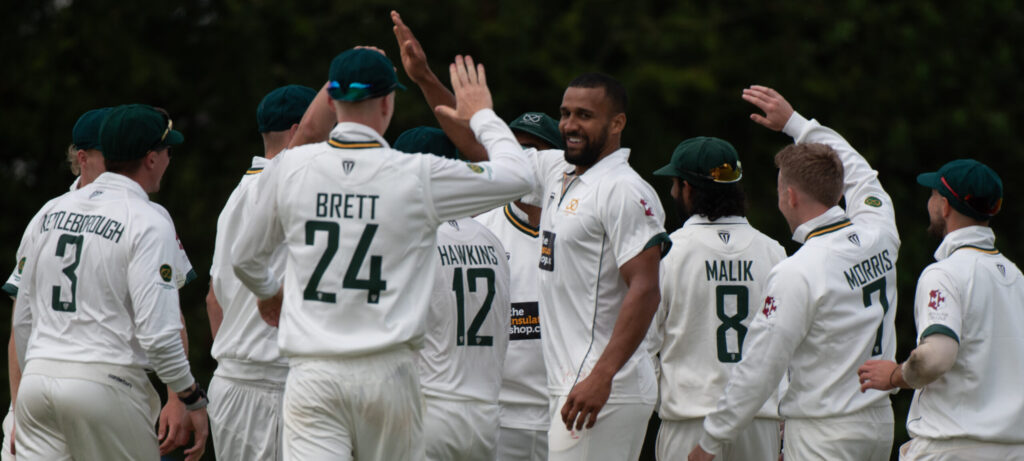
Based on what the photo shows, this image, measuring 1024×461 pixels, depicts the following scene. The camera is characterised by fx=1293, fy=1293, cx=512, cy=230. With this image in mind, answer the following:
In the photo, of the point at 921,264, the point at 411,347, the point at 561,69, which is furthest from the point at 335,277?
the point at 921,264

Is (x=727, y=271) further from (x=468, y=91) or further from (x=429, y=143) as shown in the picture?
(x=468, y=91)

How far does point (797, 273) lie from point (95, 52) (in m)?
13.0

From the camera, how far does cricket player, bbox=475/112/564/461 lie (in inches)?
294

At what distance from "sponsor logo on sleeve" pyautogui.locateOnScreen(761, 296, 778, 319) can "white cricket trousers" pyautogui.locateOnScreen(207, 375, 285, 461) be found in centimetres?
262

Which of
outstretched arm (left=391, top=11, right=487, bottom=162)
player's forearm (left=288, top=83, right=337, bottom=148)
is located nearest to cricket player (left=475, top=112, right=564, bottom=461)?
outstretched arm (left=391, top=11, right=487, bottom=162)

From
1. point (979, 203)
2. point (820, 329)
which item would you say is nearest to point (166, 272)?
point (820, 329)

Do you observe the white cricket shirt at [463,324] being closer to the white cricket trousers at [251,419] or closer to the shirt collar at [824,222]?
the white cricket trousers at [251,419]

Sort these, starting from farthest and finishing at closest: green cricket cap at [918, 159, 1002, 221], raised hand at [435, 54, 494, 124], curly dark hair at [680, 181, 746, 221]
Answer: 1. curly dark hair at [680, 181, 746, 221]
2. green cricket cap at [918, 159, 1002, 221]
3. raised hand at [435, 54, 494, 124]

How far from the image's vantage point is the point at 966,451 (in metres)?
6.43

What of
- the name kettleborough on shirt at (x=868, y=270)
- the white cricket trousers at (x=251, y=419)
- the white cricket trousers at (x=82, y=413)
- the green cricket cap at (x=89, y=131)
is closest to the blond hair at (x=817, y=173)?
the name kettleborough on shirt at (x=868, y=270)

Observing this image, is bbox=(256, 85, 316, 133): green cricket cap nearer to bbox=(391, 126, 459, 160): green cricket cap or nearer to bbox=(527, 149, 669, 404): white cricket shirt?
bbox=(391, 126, 459, 160): green cricket cap

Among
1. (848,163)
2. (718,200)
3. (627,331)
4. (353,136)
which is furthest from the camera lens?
(848,163)

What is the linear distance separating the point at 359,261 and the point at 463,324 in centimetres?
150

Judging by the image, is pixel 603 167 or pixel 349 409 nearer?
pixel 349 409
